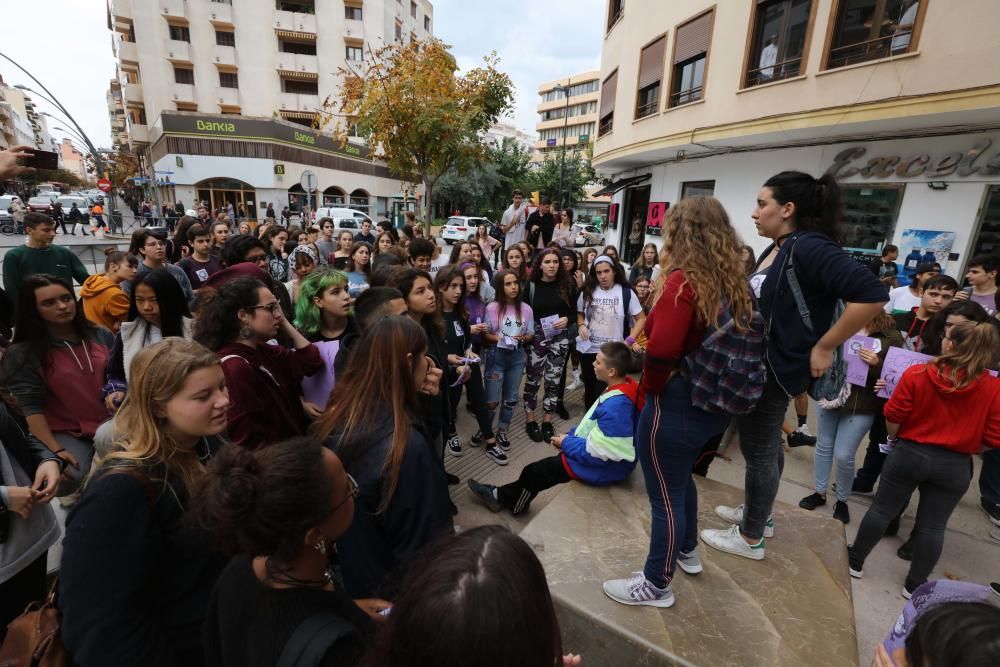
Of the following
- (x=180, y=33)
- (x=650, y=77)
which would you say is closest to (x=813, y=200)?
(x=650, y=77)

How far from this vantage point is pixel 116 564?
1.25 m

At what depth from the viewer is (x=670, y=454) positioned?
1.94 metres

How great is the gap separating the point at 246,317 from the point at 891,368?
14.2 ft

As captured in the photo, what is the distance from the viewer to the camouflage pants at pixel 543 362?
4.98 m

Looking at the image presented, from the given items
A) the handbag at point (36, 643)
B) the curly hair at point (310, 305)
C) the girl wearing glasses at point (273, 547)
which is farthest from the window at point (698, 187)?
the handbag at point (36, 643)

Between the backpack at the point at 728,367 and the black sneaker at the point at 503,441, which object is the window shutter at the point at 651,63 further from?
the backpack at the point at 728,367

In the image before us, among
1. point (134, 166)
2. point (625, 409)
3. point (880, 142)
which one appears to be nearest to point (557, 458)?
point (625, 409)

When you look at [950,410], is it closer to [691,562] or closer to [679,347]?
[691,562]

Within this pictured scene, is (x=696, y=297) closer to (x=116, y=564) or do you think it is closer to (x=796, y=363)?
(x=796, y=363)

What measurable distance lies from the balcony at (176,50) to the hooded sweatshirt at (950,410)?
4060 centimetres

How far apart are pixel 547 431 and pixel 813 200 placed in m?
3.45

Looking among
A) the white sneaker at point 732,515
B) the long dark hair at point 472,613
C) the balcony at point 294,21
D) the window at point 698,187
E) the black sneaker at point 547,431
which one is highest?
the balcony at point 294,21

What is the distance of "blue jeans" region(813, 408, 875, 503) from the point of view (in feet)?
11.6

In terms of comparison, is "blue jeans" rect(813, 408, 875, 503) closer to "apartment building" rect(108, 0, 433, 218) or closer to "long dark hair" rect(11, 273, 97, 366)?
"long dark hair" rect(11, 273, 97, 366)
